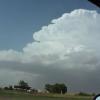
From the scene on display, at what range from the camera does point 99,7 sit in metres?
4.69

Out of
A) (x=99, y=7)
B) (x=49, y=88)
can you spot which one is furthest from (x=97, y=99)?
(x=49, y=88)

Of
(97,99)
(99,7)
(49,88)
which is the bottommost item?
(97,99)

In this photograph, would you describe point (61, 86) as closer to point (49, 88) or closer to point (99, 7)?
point (49, 88)

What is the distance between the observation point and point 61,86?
167 m

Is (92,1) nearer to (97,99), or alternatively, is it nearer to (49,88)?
(97,99)

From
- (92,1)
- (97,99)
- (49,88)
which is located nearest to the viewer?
(97,99)

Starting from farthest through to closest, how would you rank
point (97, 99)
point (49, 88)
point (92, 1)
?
point (49, 88)
point (92, 1)
point (97, 99)

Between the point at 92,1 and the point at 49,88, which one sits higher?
the point at 49,88

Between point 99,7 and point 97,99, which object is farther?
point 99,7

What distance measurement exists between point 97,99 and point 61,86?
16326cm

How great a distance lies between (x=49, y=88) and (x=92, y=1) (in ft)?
514

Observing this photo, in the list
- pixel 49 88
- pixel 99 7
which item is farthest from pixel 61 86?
pixel 99 7

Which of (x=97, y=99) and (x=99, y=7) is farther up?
(x=99, y=7)

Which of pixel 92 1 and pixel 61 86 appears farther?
pixel 61 86
